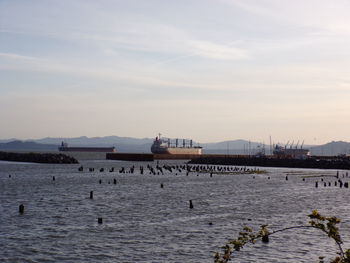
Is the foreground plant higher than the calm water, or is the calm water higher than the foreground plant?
the foreground plant

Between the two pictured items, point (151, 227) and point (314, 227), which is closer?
point (314, 227)

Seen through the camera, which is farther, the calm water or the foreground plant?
the calm water

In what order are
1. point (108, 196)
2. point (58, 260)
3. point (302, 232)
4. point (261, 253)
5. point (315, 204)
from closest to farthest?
1. point (58, 260)
2. point (261, 253)
3. point (302, 232)
4. point (315, 204)
5. point (108, 196)

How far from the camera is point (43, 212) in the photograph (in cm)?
4900

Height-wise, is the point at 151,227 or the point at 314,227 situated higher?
the point at 314,227

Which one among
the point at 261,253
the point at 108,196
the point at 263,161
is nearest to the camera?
the point at 261,253

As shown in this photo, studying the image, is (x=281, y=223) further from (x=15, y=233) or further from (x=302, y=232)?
(x=15, y=233)

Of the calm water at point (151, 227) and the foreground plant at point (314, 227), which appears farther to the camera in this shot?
the calm water at point (151, 227)

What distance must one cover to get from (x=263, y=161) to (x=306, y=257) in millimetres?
163536

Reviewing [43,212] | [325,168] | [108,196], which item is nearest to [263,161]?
[325,168]

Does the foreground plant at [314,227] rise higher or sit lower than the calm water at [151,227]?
higher

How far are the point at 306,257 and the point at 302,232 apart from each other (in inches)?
330

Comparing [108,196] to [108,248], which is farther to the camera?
[108,196]

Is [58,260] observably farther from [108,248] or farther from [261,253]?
[261,253]
